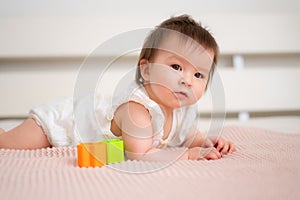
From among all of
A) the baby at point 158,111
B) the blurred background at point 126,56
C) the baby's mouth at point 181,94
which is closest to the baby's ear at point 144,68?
the baby at point 158,111

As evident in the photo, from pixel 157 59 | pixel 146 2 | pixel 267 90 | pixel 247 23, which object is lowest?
pixel 267 90

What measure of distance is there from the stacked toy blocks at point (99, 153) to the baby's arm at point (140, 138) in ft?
0.23

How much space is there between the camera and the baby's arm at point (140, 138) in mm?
866

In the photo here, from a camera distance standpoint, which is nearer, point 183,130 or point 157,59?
point 157,59

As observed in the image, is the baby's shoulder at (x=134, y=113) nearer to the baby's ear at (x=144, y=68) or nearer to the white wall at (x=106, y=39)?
the baby's ear at (x=144, y=68)

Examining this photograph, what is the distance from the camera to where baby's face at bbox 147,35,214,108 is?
A: 36.7 inches

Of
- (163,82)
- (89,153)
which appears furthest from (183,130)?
(89,153)

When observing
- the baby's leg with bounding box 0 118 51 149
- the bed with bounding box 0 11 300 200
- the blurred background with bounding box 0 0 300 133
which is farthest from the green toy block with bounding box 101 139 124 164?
the blurred background with bounding box 0 0 300 133

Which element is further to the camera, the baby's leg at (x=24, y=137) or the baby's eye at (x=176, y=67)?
the baby's leg at (x=24, y=137)

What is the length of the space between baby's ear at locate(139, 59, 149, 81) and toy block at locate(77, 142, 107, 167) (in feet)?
1.04

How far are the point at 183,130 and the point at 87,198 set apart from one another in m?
0.64

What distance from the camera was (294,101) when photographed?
6.10 ft

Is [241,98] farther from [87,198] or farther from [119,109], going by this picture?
[87,198]

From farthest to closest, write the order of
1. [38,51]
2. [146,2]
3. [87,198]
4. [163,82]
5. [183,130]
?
1. [146,2]
2. [38,51]
3. [183,130]
4. [163,82]
5. [87,198]
